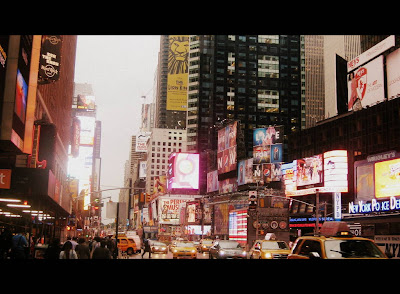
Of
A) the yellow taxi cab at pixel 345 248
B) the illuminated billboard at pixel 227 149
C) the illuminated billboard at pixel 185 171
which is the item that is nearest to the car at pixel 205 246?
the yellow taxi cab at pixel 345 248

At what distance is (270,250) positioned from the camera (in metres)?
26.8

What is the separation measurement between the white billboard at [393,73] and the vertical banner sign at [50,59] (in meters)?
50.7

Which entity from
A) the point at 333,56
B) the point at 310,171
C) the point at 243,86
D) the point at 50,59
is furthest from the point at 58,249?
the point at 243,86

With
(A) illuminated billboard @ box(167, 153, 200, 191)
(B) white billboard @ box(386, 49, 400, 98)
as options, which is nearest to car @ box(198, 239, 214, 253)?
(B) white billboard @ box(386, 49, 400, 98)

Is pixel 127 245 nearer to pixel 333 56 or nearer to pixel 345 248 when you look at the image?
pixel 345 248

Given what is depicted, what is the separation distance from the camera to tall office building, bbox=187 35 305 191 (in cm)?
17725

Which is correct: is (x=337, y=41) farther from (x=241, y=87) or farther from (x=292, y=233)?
(x=292, y=233)

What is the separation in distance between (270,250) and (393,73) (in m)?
50.3

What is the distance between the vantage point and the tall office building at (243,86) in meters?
177

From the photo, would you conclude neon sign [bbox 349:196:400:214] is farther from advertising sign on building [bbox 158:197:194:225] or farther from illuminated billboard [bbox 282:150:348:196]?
advertising sign on building [bbox 158:197:194:225]

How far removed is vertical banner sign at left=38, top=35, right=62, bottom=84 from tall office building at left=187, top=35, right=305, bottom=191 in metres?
144

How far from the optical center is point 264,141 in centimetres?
9119
